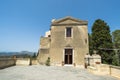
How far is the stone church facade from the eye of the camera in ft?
62.9

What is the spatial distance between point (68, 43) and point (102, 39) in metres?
8.59

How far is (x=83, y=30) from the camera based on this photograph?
1984cm

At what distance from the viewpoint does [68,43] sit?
770 inches

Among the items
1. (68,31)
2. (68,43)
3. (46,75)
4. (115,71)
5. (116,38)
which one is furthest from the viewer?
(116,38)

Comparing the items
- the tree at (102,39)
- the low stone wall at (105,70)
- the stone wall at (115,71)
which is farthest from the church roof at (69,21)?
the stone wall at (115,71)

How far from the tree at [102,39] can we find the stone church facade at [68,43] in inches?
251

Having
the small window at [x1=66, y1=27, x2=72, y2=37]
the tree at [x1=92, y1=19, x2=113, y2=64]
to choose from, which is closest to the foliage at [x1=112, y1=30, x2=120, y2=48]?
the tree at [x1=92, y1=19, x2=113, y2=64]

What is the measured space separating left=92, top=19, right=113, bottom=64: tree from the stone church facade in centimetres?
638

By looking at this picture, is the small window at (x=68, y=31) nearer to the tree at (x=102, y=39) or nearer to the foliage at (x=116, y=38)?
the tree at (x=102, y=39)

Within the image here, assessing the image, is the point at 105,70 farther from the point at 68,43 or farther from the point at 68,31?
the point at 68,31

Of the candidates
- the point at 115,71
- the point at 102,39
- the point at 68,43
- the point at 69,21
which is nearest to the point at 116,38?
the point at 102,39

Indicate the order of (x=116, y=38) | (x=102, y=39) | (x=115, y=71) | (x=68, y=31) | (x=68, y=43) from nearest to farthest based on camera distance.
A: (x=115, y=71) → (x=68, y=43) → (x=68, y=31) → (x=102, y=39) → (x=116, y=38)

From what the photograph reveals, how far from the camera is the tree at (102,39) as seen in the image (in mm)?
23797

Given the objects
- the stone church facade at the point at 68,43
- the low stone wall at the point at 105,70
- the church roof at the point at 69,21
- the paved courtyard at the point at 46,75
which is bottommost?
the paved courtyard at the point at 46,75
